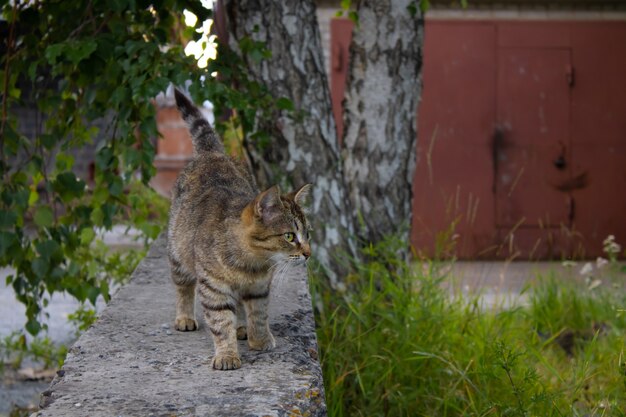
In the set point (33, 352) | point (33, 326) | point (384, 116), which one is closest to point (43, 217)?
point (33, 326)

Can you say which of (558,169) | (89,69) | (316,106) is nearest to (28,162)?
(89,69)

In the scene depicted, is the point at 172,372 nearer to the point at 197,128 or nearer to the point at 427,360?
the point at 197,128

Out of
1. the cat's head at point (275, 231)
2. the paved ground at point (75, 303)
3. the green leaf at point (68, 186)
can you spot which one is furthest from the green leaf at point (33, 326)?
the cat's head at point (275, 231)

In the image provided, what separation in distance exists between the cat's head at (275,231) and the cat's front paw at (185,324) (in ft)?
1.79

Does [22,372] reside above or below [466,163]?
below

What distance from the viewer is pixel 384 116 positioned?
6.16 meters

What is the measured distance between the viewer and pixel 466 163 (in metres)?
11.5

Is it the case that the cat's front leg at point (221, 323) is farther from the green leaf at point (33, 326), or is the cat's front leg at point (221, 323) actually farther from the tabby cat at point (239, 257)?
the green leaf at point (33, 326)

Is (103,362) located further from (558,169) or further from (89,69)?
(558,169)

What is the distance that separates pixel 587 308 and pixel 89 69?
3.91 metres

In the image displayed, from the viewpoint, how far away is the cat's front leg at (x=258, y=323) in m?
3.67

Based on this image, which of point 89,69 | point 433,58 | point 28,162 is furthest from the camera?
point 433,58

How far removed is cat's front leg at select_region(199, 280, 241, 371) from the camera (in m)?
3.39

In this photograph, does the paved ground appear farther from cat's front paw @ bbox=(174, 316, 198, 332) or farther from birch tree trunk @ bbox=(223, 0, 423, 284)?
cat's front paw @ bbox=(174, 316, 198, 332)
